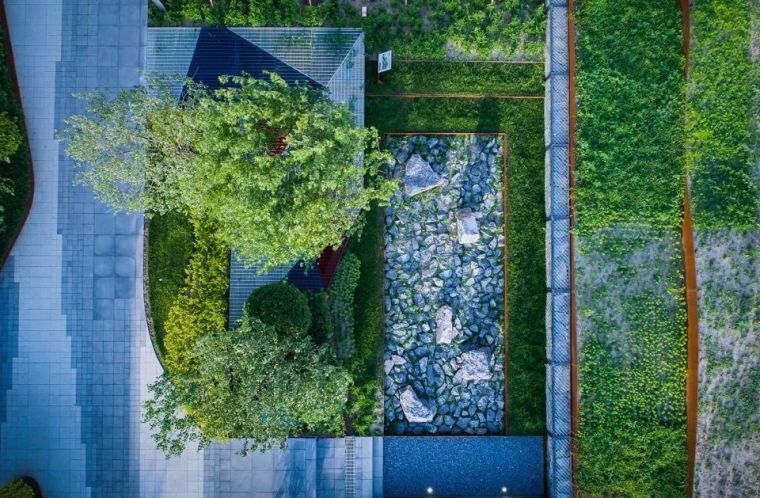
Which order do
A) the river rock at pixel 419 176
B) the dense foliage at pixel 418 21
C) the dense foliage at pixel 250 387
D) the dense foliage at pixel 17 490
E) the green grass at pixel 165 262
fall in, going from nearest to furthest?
the dense foliage at pixel 250 387
the dense foliage at pixel 17 490
the green grass at pixel 165 262
the dense foliage at pixel 418 21
the river rock at pixel 419 176

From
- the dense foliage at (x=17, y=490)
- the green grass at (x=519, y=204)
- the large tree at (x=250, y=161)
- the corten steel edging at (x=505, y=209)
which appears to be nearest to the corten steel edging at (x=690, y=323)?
the green grass at (x=519, y=204)

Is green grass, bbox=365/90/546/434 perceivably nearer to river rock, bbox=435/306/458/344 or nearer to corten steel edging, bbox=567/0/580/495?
corten steel edging, bbox=567/0/580/495

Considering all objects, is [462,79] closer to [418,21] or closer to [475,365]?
[418,21]

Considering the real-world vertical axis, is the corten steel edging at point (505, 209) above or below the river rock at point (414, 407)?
above

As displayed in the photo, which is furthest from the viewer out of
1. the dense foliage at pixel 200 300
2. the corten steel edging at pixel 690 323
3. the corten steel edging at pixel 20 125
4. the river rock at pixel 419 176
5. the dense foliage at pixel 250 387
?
the river rock at pixel 419 176

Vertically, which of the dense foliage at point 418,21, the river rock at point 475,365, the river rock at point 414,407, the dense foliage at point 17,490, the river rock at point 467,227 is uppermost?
the dense foliage at point 418,21

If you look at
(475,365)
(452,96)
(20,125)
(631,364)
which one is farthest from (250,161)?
(631,364)

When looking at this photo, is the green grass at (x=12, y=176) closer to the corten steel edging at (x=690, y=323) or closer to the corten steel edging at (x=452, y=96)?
the corten steel edging at (x=452, y=96)

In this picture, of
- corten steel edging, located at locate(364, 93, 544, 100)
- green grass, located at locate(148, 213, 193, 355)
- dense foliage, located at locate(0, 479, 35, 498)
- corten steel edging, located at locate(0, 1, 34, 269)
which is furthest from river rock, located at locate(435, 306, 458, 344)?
corten steel edging, located at locate(0, 1, 34, 269)

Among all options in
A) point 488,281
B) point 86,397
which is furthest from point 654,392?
point 86,397
